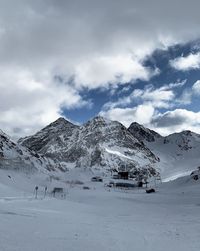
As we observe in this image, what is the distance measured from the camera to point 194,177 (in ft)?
371

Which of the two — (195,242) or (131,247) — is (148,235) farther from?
(131,247)

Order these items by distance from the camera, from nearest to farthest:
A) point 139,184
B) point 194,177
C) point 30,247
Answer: point 30,247
point 194,177
point 139,184

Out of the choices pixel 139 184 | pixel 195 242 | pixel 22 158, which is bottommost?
pixel 195 242

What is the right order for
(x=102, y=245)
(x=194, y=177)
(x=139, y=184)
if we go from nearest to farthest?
(x=102, y=245), (x=194, y=177), (x=139, y=184)

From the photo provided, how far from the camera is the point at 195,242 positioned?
69.2 ft

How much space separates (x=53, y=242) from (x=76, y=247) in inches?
44.8

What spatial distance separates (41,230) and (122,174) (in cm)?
17622

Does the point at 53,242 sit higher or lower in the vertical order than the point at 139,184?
lower

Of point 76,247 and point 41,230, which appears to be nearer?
point 76,247

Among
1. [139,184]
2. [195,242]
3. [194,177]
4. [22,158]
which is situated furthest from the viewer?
[22,158]

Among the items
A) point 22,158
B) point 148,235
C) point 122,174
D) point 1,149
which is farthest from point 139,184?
point 148,235

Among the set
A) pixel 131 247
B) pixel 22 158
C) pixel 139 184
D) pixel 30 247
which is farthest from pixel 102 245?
pixel 22 158

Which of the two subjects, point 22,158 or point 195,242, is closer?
point 195,242

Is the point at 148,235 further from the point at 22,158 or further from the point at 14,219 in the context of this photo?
the point at 22,158
